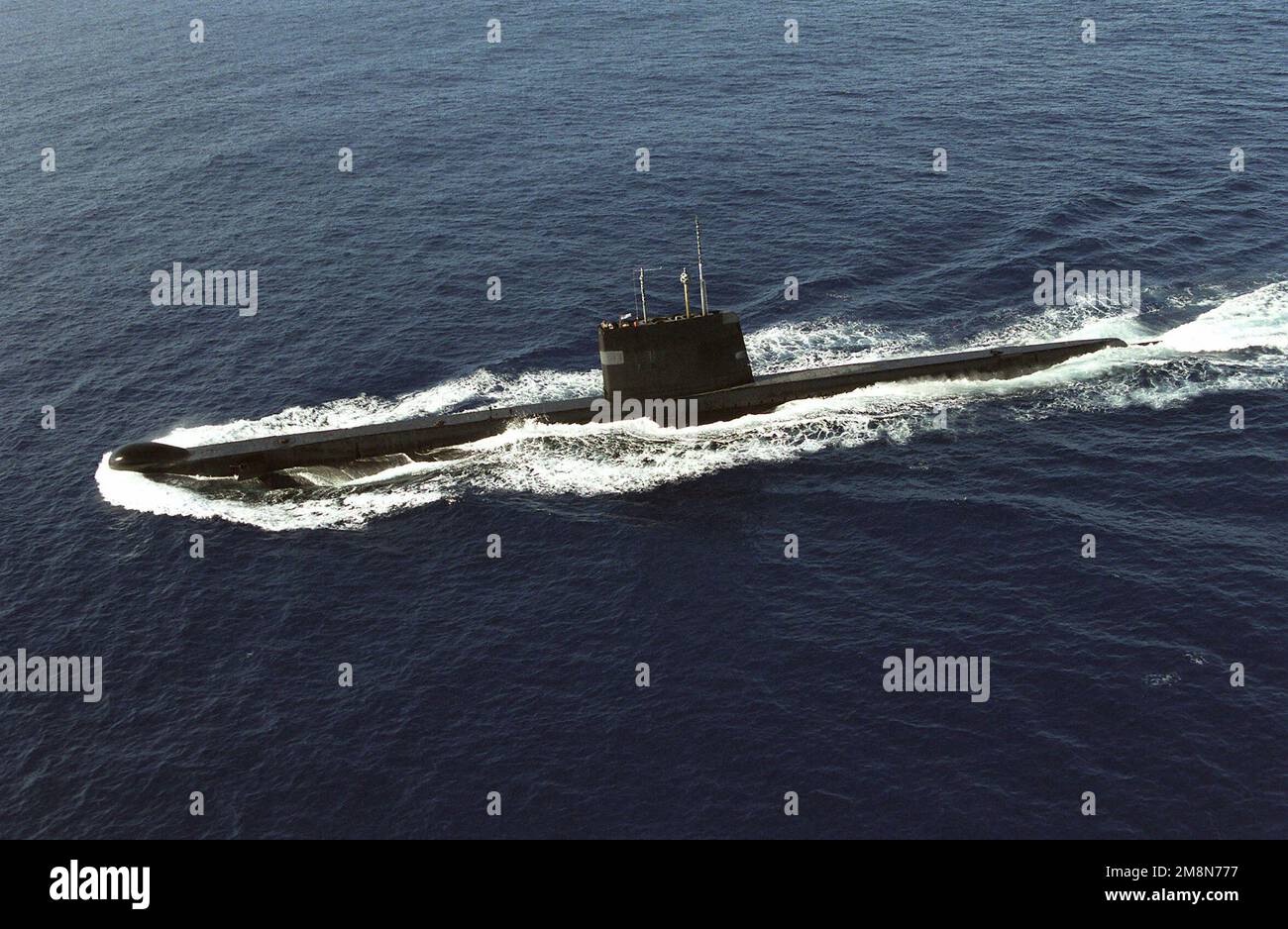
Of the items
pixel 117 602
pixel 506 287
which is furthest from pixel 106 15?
pixel 117 602

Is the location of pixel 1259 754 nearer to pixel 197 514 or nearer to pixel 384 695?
pixel 384 695
